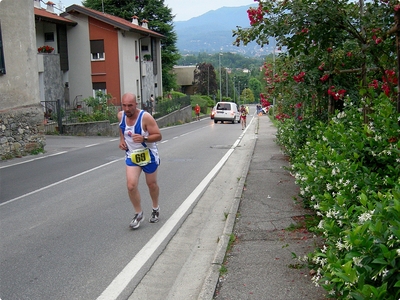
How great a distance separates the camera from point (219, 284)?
4.78m

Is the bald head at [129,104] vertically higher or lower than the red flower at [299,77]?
lower

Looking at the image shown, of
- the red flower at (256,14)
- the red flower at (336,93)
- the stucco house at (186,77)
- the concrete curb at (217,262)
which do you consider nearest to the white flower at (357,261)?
the concrete curb at (217,262)

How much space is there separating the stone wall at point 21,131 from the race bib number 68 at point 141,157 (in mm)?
10908

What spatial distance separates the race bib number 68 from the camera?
6996mm

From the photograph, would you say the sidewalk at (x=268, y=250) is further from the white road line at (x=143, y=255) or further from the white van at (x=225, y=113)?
the white van at (x=225, y=113)

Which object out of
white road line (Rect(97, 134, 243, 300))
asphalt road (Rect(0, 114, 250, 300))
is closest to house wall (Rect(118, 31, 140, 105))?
asphalt road (Rect(0, 114, 250, 300))

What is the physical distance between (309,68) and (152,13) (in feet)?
167

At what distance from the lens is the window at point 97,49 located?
3994 cm

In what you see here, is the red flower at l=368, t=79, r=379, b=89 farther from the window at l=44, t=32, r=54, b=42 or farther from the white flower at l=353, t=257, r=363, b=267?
the window at l=44, t=32, r=54, b=42

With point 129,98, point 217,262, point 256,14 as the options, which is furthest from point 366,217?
point 256,14

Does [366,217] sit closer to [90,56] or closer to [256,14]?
[256,14]

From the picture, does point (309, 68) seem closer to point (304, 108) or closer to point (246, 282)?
point (304, 108)

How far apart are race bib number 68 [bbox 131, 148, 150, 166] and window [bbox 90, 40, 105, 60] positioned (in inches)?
1362

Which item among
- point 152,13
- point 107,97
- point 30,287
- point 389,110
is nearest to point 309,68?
point 389,110
